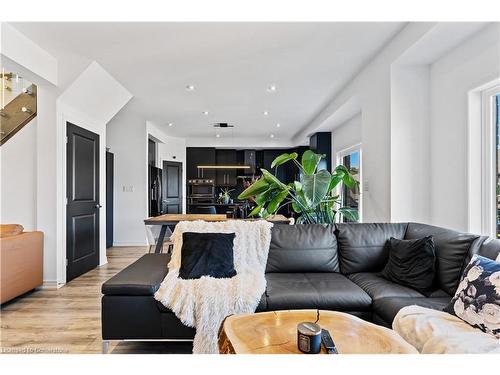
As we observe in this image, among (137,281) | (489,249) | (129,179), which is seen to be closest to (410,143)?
(489,249)

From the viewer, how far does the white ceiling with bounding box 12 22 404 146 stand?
287 cm

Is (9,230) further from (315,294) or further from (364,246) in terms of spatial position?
(364,246)

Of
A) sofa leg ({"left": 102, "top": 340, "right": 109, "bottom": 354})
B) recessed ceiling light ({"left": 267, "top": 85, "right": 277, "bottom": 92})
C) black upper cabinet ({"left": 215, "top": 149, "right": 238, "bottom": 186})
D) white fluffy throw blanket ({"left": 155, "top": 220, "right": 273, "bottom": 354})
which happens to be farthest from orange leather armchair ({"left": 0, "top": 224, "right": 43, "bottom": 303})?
black upper cabinet ({"left": 215, "top": 149, "right": 238, "bottom": 186})

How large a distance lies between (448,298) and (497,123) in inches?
62.6

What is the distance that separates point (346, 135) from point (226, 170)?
14.1 feet

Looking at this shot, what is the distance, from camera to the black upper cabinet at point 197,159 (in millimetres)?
8812

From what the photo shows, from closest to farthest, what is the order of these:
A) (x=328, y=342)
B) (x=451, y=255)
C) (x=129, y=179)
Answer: (x=328, y=342), (x=451, y=255), (x=129, y=179)

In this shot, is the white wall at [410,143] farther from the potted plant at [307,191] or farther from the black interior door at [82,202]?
the black interior door at [82,202]

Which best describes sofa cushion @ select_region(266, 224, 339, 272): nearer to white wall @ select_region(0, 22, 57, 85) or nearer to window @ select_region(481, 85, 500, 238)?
window @ select_region(481, 85, 500, 238)

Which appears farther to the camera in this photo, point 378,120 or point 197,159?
point 197,159

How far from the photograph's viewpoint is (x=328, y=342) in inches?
50.2

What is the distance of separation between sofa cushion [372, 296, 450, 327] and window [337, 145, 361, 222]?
3317mm

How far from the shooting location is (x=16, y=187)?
371cm
